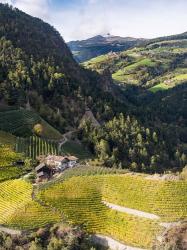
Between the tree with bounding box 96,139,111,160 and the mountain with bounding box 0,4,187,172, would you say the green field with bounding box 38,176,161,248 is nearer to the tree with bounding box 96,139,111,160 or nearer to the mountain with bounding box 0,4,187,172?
the mountain with bounding box 0,4,187,172

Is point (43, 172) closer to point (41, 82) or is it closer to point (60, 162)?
point (60, 162)

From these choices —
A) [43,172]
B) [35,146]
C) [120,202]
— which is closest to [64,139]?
[35,146]

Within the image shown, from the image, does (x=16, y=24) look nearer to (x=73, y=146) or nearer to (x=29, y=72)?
(x=29, y=72)

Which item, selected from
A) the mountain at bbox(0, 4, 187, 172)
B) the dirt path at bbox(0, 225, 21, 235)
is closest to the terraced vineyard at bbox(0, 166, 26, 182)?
the mountain at bbox(0, 4, 187, 172)

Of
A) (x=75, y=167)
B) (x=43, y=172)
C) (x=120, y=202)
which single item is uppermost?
(x=75, y=167)

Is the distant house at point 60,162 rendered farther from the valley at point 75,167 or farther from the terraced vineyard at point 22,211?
the terraced vineyard at point 22,211

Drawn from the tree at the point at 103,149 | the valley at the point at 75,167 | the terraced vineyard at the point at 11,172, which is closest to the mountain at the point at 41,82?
the valley at the point at 75,167
